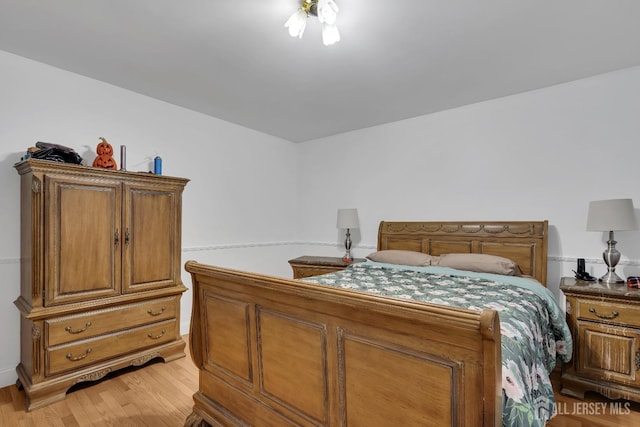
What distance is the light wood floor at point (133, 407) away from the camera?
6.64 feet

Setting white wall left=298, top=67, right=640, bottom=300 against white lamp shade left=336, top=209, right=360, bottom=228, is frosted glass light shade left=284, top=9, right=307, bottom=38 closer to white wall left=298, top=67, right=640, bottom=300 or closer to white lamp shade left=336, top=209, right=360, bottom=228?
white wall left=298, top=67, right=640, bottom=300

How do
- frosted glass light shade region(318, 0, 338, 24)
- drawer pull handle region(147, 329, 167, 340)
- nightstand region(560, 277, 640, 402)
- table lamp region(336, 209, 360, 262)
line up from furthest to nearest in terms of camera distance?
table lamp region(336, 209, 360, 262), drawer pull handle region(147, 329, 167, 340), nightstand region(560, 277, 640, 402), frosted glass light shade region(318, 0, 338, 24)

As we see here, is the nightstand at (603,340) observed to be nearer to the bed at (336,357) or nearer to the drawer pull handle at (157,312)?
the bed at (336,357)

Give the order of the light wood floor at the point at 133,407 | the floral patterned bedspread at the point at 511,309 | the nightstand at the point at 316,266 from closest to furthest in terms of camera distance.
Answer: the floral patterned bedspread at the point at 511,309
the light wood floor at the point at 133,407
the nightstand at the point at 316,266

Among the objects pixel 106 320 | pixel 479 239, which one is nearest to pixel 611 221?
pixel 479 239

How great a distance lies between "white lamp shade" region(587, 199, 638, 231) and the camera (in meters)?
2.37

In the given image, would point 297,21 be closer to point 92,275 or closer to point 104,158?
point 104,158

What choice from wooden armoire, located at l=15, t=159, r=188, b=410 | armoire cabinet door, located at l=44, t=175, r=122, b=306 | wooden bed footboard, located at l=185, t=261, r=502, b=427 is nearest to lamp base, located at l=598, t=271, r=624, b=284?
wooden bed footboard, located at l=185, t=261, r=502, b=427

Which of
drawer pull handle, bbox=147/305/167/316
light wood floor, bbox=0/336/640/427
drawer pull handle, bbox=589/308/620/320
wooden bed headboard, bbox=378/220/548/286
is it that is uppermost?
wooden bed headboard, bbox=378/220/548/286

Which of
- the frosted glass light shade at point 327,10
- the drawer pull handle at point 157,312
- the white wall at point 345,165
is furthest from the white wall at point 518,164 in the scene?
the drawer pull handle at point 157,312

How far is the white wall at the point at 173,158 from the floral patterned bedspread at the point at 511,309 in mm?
1754

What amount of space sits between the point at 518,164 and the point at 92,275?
153 inches

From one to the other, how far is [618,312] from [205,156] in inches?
158

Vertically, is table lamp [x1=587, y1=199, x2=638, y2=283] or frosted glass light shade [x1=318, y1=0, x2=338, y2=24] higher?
frosted glass light shade [x1=318, y1=0, x2=338, y2=24]
